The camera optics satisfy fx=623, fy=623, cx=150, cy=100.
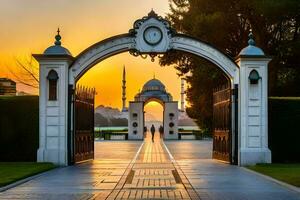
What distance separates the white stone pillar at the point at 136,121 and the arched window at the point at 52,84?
43.4 m

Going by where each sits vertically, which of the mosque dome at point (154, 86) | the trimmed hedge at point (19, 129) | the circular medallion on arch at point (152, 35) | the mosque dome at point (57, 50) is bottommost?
the trimmed hedge at point (19, 129)

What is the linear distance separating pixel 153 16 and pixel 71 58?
371cm

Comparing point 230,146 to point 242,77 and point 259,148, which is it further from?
point 242,77

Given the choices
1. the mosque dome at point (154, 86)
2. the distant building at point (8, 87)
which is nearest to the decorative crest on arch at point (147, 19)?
the distant building at point (8, 87)

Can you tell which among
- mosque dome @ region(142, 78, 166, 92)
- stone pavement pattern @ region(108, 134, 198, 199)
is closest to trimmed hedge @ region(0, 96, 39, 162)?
stone pavement pattern @ region(108, 134, 198, 199)

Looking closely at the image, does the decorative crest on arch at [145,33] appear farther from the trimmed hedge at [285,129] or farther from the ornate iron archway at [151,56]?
the trimmed hedge at [285,129]

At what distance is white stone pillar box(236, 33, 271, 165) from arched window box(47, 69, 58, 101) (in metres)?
7.36

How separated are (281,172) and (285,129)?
19.4 feet

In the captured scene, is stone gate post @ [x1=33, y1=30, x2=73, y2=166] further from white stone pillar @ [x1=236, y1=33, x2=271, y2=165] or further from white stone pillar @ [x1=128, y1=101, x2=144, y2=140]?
white stone pillar @ [x1=128, y1=101, x2=144, y2=140]

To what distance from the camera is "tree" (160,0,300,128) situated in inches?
1430

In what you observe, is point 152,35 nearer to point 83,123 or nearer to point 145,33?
point 145,33

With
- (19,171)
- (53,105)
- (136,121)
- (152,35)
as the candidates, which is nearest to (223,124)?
(152,35)

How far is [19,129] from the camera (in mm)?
25438

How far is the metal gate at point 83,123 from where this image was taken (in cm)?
2556
